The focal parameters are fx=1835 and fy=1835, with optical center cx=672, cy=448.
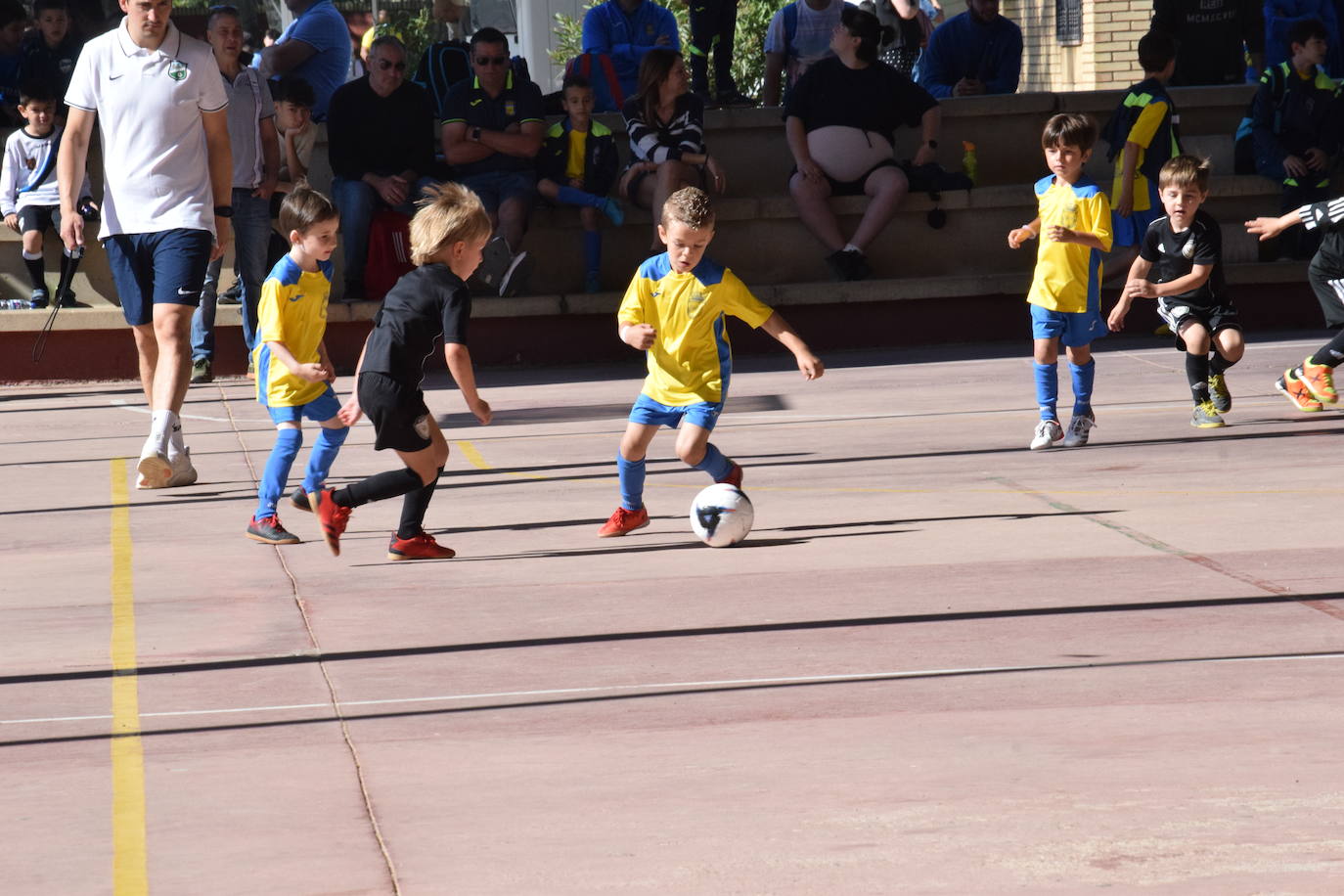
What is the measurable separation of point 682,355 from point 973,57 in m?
9.94

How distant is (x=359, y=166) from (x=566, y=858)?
1115 cm

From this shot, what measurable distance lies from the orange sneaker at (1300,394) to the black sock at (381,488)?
594 cm

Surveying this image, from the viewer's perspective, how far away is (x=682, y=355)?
7.90m

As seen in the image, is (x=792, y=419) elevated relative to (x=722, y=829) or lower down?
lower down

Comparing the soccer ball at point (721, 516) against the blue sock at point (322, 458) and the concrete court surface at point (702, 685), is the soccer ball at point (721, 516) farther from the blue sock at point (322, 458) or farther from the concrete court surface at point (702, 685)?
the blue sock at point (322, 458)

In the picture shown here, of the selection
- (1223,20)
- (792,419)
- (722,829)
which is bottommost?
→ (792,419)

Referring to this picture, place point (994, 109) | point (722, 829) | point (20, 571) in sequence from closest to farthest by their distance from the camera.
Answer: point (722, 829), point (20, 571), point (994, 109)

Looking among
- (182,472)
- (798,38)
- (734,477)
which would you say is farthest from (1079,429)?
(798,38)

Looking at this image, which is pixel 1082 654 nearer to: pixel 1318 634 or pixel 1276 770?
pixel 1318 634

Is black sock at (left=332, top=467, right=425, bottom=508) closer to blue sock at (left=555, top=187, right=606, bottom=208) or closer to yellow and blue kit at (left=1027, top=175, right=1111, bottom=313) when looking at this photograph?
yellow and blue kit at (left=1027, top=175, right=1111, bottom=313)

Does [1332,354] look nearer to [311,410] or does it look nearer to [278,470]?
[311,410]

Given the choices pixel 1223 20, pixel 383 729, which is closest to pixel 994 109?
pixel 1223 20

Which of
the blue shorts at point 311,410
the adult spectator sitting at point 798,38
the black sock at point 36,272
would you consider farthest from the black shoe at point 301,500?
the adult spectator sitting at point 798,38

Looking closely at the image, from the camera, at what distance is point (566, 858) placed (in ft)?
13.0
